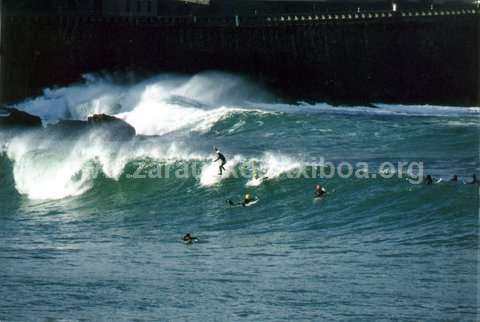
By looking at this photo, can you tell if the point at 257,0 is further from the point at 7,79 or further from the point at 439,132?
the point at 439,132

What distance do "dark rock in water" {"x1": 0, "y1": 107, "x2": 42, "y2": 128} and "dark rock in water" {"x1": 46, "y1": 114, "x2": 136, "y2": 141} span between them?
1437 millimetres

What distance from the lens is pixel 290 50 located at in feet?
206

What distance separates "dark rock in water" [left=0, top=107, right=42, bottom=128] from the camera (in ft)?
160

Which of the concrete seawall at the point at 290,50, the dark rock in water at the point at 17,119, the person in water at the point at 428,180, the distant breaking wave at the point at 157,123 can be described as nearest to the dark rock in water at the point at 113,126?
the distant breaking wave at the point at 157,123

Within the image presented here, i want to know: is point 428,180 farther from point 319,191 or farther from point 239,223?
point 239,223

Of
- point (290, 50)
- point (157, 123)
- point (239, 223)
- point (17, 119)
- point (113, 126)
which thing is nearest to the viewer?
point (239, 223)

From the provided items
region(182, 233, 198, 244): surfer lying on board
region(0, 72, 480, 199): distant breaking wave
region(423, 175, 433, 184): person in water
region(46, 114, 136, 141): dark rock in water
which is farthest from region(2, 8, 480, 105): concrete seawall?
region(182, 233, 198, 244): surfer lying on board

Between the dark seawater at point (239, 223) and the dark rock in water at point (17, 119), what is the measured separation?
1.86 metres

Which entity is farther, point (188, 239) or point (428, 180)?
point (428, 180)

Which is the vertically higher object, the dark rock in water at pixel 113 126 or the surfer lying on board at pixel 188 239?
the dark rock in water at pixel 113 126

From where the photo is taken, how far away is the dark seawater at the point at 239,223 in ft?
78.6

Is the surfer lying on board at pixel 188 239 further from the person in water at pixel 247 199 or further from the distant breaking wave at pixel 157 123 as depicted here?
the distant breaking wave at pixel 157 123

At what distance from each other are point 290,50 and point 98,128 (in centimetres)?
1945

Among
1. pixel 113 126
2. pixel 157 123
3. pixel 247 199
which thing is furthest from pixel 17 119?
pixel 247 199
